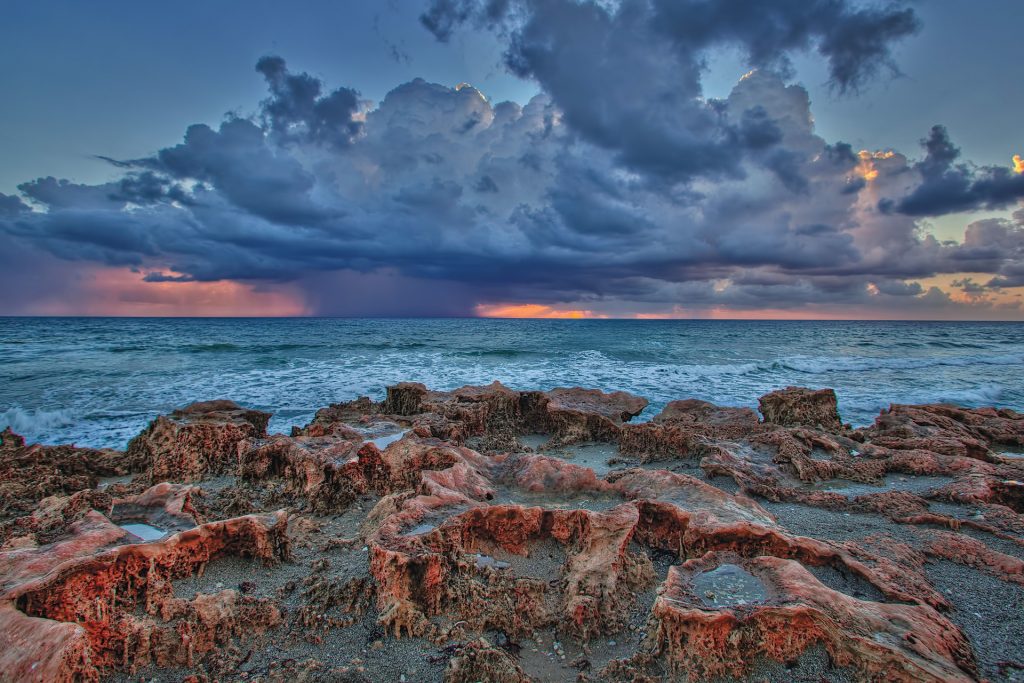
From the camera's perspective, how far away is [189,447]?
635 cm

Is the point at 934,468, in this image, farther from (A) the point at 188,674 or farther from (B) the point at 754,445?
(A) the point at 188,674

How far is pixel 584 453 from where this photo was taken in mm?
7688

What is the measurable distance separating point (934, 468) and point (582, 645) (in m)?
5.23

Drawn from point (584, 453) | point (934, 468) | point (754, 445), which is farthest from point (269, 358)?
point (934, 468)

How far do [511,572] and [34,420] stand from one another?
46.5 feet

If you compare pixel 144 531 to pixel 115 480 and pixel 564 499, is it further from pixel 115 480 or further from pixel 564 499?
pixel 115 480

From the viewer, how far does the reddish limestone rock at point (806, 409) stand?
8773mm

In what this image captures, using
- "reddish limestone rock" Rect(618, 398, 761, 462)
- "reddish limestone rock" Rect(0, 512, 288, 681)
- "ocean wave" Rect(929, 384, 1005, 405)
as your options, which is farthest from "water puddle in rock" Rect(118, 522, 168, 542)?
"ocean wave" Rect(929, 384, 1005, 405)

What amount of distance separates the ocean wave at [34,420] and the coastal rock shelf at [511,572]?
7.24 m

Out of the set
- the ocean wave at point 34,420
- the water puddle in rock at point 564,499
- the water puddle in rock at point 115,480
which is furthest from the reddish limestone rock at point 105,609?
the ocean wave at point 34,420

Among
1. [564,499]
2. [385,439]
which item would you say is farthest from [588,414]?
[564,499]

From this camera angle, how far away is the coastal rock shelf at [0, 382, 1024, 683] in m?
2.41

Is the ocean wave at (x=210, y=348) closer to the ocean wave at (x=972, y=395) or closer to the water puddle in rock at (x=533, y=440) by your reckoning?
the water puddle in rock at (x=533, y=440)

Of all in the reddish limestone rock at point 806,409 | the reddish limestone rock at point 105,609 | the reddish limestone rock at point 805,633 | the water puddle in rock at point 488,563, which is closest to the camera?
the reddish limestone rock at point 805,633
